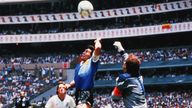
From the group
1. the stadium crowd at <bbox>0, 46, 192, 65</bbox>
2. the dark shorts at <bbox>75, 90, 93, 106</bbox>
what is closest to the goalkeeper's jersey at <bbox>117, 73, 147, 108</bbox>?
the dark shorts at <bbox>75, 90, 93, 106</bbox>

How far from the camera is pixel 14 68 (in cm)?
4819

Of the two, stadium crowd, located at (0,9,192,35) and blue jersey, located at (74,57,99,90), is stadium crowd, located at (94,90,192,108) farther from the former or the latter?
blue jersey, located at (74,57,99,90)

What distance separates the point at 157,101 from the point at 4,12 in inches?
1055

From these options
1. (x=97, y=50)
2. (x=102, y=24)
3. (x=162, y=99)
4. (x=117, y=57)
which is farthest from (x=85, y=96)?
(x=102, y=24)

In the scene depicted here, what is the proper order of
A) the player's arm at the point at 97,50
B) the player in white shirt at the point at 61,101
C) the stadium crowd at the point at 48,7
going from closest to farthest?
the player's arm at the point at 97,50 → the player in white shirt at the point at 61,101 → the stadium crowd at the point at 48,7

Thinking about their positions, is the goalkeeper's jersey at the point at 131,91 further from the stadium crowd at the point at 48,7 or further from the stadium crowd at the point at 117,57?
the stadium crowd at the point at 48,7

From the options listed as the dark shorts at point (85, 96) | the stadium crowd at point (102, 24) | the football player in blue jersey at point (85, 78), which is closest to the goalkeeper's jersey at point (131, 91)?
the football player in blue jersey at point (85, 78)

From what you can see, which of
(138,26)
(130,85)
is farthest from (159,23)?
(130,85)

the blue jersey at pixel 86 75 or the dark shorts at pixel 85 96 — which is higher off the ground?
the blue jersey at pixel 86 75

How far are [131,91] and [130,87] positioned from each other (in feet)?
0.22

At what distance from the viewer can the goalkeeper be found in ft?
22.0

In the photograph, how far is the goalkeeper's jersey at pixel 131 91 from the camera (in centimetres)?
675

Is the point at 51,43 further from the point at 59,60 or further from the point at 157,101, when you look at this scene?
the point at 157,101

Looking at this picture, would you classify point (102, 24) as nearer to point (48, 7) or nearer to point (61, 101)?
point (48, 7)
